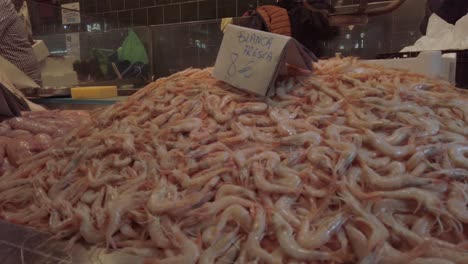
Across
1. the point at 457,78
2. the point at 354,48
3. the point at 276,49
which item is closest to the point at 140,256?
the point at 276,49

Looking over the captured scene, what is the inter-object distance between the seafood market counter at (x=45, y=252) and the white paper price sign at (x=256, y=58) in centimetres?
71

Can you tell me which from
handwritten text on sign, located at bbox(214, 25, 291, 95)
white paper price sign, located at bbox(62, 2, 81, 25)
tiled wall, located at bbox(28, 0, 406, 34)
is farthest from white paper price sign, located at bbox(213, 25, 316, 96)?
white paper price sign, located at bbox(62, 2, 81, 25)

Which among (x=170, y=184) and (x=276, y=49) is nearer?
(x=170, y=184)

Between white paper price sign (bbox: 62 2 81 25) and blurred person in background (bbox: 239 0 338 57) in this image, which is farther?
white paper price sign (bbox: 62 2 81 25)

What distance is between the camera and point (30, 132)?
5.74 ft

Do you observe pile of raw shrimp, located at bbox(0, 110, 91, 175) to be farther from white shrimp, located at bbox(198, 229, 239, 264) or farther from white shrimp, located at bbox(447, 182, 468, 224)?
white shrimp, located at bbox(447, 182, 468, 224)

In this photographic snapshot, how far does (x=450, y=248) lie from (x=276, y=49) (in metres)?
0.80

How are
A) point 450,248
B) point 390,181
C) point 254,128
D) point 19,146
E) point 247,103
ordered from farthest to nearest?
point 19,146 → point 247,103 → point 254,128 → point 390,181 → point 450,248

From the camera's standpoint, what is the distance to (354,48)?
5.08 metres

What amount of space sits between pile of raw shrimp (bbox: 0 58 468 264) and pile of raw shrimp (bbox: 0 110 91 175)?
4.0 inches

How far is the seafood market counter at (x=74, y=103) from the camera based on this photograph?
297 cm

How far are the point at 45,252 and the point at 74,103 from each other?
2.35 meters

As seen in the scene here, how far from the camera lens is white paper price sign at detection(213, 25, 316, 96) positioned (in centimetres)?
132

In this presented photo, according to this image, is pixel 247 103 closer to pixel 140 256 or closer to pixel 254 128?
pixel 254 128
